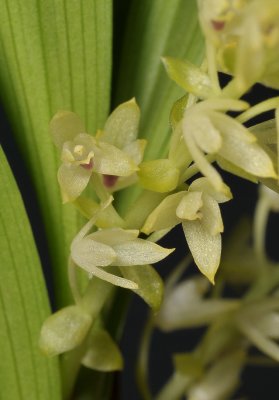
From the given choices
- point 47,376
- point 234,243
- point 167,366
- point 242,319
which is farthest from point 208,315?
point 167,366

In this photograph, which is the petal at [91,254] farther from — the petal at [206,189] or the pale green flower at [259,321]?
the pale green flower at [259,321]

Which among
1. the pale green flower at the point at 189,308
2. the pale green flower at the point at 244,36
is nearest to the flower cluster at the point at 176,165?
the pale green flower at the point at 244,36

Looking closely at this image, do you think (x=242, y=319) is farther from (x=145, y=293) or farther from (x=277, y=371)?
(x=277, y=371)

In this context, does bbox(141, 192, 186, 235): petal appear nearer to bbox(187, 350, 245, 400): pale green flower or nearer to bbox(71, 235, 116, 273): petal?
bbox(71, 235, 116, 273): petal

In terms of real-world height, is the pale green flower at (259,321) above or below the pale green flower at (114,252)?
below

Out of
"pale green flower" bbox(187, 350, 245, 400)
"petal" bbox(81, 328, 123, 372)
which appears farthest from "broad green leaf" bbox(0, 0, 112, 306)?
"pale green flower" bbox(187, 350, 245, 400)

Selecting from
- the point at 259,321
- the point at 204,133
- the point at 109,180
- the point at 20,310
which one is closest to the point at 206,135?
the point at 204,133
